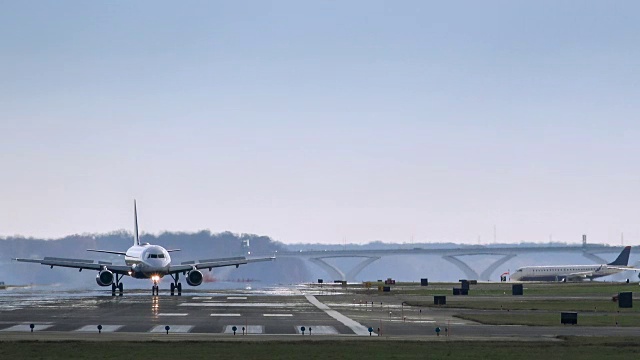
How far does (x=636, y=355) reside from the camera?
38156 mm

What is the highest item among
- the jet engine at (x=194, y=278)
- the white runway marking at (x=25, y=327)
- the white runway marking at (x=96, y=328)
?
the jet engine at (x=194, y=278)

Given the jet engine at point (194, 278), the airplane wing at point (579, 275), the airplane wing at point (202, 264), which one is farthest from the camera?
the airplane wing at point (579, 275)

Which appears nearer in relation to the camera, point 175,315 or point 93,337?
point 93,337

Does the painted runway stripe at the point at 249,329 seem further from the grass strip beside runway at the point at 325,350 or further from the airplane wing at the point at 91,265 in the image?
the airplane wing at the point at 91,265

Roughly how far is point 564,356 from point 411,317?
2442cm

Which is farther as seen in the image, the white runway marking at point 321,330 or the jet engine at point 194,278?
the jet engine at point 194,278

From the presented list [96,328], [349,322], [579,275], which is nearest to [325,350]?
[96,328]

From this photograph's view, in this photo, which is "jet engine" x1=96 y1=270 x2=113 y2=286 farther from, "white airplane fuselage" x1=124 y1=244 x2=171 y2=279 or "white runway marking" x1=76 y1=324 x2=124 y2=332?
"white runway marking" x1=76 y1=324 x2=124 y2=332

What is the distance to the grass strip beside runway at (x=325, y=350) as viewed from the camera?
37.2 metres

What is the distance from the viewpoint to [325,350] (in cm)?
3947

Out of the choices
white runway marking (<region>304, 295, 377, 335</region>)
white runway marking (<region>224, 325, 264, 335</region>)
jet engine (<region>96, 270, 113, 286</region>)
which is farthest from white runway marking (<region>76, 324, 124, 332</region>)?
jet engine (<region>96, 270, 113, 286</region>)

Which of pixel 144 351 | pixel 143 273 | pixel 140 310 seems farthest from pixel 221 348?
pixel 143 273

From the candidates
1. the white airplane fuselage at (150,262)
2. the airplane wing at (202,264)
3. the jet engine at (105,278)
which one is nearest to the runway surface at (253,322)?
the white airplane fuselage at (150,262)

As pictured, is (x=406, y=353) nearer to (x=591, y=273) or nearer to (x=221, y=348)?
(x=221, y=348)
